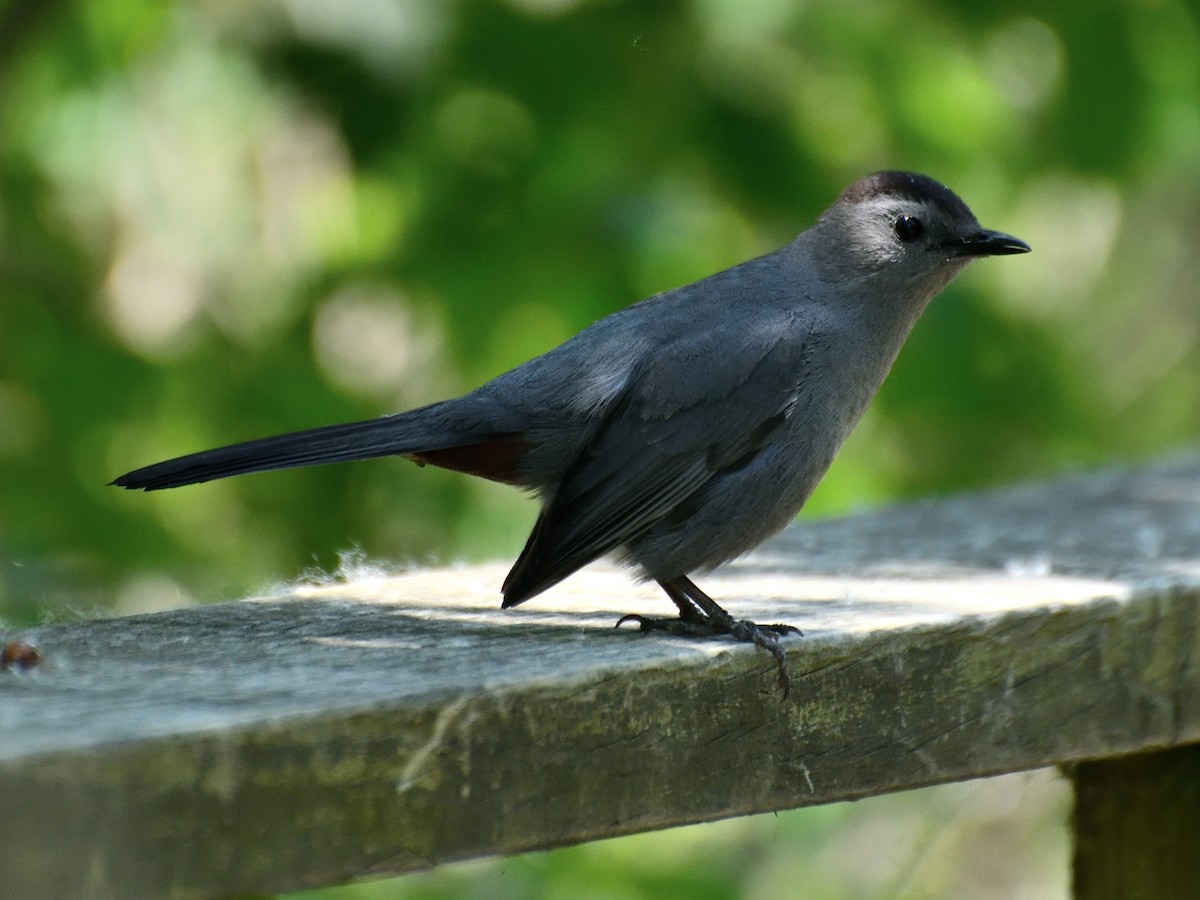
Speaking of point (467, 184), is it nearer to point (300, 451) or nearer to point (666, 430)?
point (666, 430)

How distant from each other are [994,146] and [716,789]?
3.63 metres

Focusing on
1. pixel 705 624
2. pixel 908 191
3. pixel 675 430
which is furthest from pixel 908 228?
pixel 705 624

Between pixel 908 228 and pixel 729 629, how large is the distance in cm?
145

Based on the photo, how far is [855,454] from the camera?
5.74 metres

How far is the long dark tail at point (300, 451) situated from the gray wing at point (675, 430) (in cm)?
30

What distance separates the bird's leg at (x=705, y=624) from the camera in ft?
8.35

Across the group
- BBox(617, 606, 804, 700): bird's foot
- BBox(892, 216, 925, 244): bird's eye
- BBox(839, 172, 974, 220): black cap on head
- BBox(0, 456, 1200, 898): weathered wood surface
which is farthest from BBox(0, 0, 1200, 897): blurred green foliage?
BBox(617, 606, 804, 700): bird's foot

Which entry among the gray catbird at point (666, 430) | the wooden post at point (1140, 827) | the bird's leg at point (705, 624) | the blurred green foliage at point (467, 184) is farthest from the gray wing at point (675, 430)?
the blurred green foliage at point (467, 184)

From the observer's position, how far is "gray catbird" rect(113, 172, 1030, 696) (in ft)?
10.4

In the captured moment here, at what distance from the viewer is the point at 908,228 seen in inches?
150

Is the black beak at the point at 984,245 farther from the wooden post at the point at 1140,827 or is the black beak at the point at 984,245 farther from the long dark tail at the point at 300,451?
the long dark tail at the point at 300,451

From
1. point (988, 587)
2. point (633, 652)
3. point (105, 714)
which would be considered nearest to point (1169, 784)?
point (988, 587)

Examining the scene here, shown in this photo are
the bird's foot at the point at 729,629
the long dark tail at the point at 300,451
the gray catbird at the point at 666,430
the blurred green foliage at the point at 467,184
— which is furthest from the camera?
the blurred green foliage at the point at 467,184

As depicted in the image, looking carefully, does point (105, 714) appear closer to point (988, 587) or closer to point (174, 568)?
point (988, 587)
